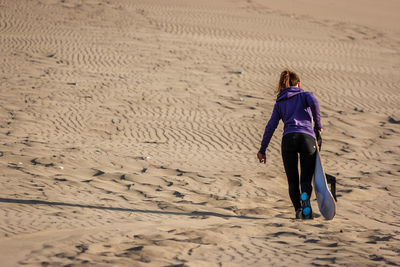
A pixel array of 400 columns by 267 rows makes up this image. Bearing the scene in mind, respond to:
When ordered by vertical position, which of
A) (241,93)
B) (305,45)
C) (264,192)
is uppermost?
(305,45)

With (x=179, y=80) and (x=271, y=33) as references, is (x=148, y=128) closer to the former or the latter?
(x=179, y=80)

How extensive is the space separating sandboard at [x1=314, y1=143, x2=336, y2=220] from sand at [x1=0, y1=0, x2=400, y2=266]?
0.16 meters

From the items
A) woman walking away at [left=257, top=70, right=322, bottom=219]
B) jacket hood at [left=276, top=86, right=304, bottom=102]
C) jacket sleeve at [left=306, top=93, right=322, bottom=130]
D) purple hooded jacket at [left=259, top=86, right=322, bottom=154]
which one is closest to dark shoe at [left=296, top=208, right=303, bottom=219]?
woman walking away at [left=257, top=70, right=322, bottom=219]

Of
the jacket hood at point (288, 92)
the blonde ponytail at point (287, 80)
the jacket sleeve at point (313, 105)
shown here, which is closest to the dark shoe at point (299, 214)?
the jacket sleeve at point (313, 105)

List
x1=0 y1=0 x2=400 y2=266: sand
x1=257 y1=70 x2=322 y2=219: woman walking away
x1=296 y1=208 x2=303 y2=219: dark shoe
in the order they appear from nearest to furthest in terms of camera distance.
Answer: x1=0 y1=0 x2=400 y2=266: sand → x1=257 y1=70 x2=322 y2=219: woman walking away → x1=296 y1=208 x2=303 y2=219: dark shoe

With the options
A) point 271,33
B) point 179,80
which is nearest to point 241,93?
point 179,80

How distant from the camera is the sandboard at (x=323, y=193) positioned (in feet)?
18.2

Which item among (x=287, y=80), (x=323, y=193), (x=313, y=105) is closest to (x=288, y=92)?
(x=287, y=80)

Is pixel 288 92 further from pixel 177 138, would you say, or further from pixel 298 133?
pixel 177 138

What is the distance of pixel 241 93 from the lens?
1380 centimetres

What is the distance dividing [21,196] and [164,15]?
18.3 m

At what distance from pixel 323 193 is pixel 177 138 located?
5112mm

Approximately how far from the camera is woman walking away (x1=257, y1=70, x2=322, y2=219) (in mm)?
5652

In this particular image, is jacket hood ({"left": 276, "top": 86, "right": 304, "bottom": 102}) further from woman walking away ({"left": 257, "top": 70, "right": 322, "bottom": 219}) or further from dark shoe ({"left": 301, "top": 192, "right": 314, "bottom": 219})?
dark shoe ({"left": 301, "top": 192, "right": 314, "bottom": 219})
